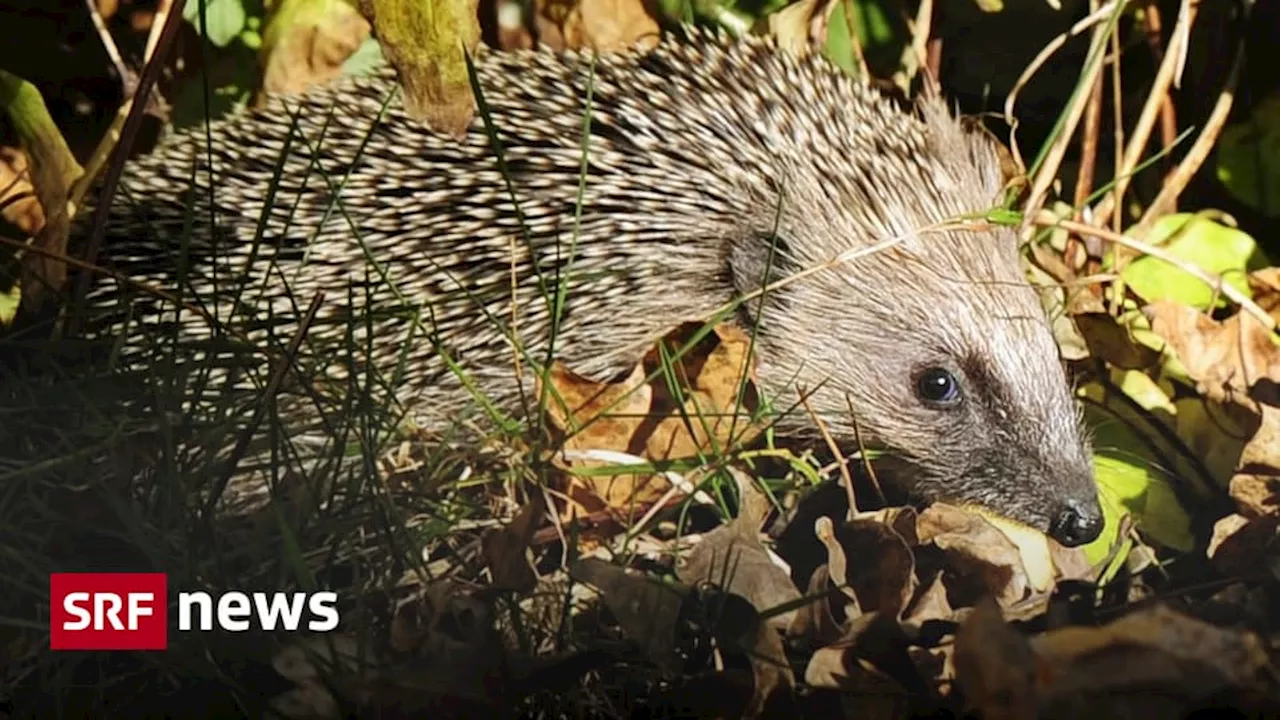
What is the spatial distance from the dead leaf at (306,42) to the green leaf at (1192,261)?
899mm

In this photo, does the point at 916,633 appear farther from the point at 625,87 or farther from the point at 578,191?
the point at 625,87

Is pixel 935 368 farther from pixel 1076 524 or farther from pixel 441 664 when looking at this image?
pixel 441 664

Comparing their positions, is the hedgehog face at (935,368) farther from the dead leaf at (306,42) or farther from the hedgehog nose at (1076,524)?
the dead leaf at (306,42)

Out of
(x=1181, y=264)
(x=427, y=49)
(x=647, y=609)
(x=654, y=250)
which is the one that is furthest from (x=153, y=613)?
(x=1181, y=264)

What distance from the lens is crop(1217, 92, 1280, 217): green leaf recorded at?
6.86ft

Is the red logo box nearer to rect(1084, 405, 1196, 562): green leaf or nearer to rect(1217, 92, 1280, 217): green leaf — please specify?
rect(1084, 405, 1196, 562): green leaf

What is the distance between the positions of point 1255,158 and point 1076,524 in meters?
0.67

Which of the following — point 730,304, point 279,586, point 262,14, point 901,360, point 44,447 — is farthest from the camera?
point 262,14

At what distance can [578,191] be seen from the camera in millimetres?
1743

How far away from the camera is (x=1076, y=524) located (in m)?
1.66

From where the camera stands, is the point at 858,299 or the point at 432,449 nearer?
the point at 432,449

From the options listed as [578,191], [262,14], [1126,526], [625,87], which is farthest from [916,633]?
[262,14]

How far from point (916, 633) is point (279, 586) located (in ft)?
1.70

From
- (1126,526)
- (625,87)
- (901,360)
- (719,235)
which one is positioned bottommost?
(1126,526)
